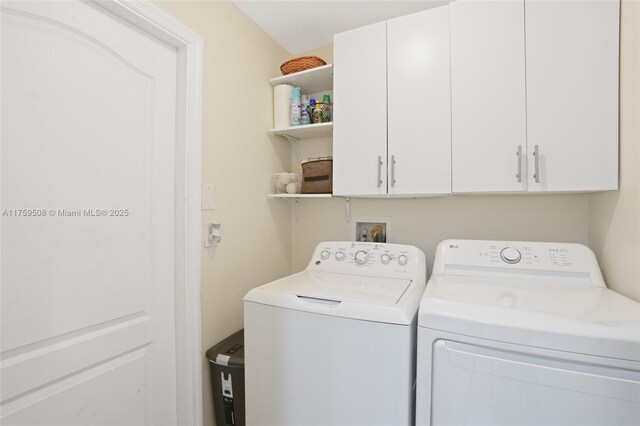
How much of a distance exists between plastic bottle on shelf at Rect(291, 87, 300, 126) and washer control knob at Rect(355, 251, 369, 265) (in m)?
0.92

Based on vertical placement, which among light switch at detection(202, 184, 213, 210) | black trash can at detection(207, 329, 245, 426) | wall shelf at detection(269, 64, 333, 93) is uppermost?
wall shelf at detection(269, 64, 333, 93)

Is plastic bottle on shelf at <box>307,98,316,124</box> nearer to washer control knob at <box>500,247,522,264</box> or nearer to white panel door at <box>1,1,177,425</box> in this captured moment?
white panel door at <box>1,1,177,425</box>

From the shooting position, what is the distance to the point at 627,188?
112cm

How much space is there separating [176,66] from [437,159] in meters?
1.33

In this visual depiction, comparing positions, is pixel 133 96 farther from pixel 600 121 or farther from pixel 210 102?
pixel 600 121

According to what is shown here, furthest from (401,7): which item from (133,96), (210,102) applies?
(133,96)

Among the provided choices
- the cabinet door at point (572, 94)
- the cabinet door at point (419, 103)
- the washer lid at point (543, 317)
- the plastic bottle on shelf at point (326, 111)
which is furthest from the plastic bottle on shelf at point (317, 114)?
the washer lid at point (543, 317)

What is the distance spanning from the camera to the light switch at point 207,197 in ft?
4.68

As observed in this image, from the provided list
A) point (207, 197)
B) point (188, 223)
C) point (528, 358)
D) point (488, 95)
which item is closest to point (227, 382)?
point (188, 223)

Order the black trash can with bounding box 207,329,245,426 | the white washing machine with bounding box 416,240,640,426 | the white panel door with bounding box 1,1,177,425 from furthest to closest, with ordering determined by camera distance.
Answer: the black trash can with bounding box 207,329,245,426 < the white panel door with bounding box 1,1,177,425 < the white washing machine with bounding box 416,240,640,426

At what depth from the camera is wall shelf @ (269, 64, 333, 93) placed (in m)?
1.81

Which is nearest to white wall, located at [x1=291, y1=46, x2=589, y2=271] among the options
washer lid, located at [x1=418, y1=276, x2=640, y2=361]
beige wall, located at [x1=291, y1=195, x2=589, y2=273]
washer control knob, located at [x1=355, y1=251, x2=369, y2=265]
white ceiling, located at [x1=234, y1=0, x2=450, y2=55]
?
beige wall, located at [x1=291, y1=195, x2=589, y2=273]

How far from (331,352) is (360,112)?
121 centimetres

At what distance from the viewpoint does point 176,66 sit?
137cm
